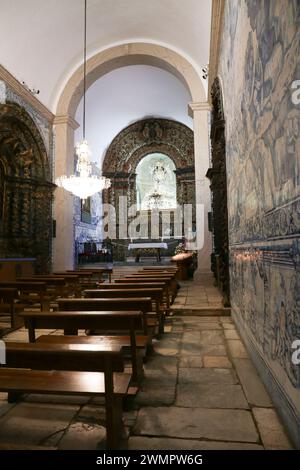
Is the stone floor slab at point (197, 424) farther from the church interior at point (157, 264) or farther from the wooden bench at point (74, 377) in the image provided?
the wooden bench at point (74, 377)

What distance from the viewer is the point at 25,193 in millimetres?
9055

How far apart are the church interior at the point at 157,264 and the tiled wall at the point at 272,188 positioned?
17mm

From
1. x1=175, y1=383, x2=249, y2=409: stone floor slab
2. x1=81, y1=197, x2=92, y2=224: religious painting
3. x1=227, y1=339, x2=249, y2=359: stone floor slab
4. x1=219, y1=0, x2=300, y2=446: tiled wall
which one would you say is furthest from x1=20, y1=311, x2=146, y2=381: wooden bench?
x1=81, y1=197, x2=92, y2=224: religious painting

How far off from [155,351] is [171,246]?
11.6 metres

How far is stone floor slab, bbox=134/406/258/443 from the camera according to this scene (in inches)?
65.6

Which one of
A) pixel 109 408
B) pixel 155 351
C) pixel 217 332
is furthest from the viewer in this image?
pixel 217 332

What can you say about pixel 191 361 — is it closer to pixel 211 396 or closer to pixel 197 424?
pixel 211 396

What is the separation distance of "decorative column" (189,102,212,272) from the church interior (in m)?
0.04

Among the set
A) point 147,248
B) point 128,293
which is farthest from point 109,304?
Result: point 147,248

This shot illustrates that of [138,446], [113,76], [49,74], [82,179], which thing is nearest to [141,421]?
[138,446]

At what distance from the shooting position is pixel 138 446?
158 centimetres

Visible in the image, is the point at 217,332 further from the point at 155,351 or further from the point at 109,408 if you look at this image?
the point at 109,408

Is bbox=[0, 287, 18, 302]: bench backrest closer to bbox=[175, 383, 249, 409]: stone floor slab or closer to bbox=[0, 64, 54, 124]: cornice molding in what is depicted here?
bbox=[175, 383, 249, 409]: stone floor slab

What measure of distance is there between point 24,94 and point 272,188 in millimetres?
8331
